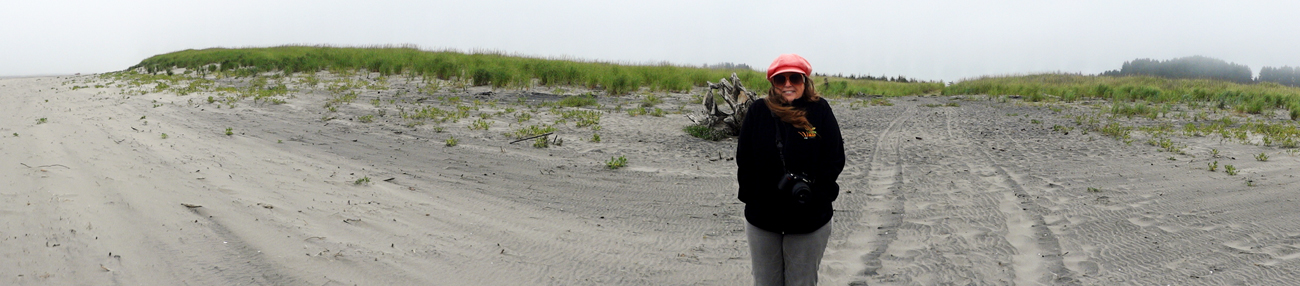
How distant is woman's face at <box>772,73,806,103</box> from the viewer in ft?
7.51

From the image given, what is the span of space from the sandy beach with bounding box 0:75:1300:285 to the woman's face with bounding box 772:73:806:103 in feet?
6.08

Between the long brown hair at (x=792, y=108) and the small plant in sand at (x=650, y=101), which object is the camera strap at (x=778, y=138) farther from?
the small plant in sand at (x=650, y=101)

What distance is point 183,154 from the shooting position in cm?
673

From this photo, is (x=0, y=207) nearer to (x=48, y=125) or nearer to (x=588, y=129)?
(x=48, y=125)

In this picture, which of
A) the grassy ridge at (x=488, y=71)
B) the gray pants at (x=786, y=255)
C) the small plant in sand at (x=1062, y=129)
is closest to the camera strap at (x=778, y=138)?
the gray pants at (x=786, y=255)

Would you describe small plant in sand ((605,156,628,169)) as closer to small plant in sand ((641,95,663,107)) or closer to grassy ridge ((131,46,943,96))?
small plant in sand ((641,95,663,107))

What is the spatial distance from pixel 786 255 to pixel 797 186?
404 millimetres

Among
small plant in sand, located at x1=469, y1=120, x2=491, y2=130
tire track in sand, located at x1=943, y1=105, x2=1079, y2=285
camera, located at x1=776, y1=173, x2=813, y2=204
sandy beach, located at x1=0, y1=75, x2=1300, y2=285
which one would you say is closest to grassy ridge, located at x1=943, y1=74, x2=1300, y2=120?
sandy beach, located at x1=0, y1=75, x2=1300, y2=285

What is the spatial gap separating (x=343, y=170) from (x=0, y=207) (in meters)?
2.54

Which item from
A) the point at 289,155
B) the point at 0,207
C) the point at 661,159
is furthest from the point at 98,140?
the point at 661,159

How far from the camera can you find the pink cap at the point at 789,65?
7.46 feet

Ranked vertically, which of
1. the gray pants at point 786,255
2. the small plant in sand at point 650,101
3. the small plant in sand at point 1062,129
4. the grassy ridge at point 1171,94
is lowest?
the gray pants at point 786,255

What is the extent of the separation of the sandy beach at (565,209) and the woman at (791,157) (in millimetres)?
1592

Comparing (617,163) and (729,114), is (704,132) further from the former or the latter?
(617,163)
